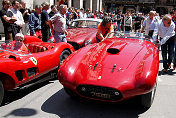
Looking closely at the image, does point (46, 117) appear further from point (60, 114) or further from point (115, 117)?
point (115, 117)

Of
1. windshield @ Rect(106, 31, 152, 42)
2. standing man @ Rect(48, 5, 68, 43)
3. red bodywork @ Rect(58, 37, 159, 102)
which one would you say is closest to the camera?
red bodywork @ Rect(58, 37, 159, 102)

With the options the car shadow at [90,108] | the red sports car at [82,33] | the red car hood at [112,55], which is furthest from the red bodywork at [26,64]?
the red sports car at [82,33]

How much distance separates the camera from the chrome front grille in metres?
2.96

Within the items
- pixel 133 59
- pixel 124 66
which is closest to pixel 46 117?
pixel 124 66

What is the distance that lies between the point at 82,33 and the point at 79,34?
0.65 feet

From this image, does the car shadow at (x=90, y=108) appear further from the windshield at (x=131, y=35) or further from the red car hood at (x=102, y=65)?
the windshield at (x=131, y=35)

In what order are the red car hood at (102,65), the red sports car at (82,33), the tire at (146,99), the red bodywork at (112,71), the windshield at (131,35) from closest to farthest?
1. the red bodywork at (112,71)
2. the red car hood at (102,65)
3. the tire at (146,99)
4. the windshield at (131,35)
5. the red sports car at (82,33)

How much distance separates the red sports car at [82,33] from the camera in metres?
6.54

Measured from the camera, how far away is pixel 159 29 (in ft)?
→ 18.8

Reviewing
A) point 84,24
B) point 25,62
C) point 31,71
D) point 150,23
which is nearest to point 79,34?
point 84,24

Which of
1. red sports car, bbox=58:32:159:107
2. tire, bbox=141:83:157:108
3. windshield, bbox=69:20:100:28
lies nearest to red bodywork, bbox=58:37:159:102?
red sports car, bbox=58:32:159:107

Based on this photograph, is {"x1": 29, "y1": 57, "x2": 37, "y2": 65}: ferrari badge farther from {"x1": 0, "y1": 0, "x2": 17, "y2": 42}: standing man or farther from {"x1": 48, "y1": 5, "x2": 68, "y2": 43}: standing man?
{"x1": 0, "y1": 0, "x2": 17, "y2": 42}: standing man

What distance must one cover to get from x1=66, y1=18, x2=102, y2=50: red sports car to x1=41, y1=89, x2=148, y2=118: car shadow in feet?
9.87

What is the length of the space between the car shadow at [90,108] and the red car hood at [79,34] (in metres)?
3.17
